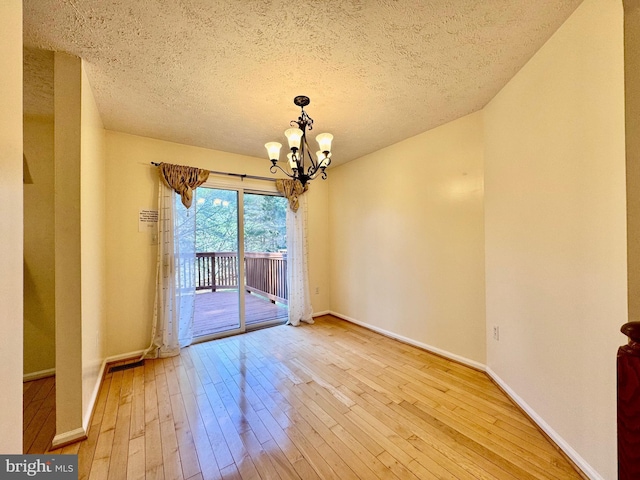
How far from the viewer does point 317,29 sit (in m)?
1.43

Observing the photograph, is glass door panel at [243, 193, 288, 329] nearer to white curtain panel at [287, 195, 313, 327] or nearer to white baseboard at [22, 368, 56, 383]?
white curtain panel at [287, 195, 313, 327]

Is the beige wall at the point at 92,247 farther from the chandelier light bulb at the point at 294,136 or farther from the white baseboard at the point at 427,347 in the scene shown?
the white baseboard at the point at 427,347

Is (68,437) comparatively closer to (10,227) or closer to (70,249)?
(70,249)

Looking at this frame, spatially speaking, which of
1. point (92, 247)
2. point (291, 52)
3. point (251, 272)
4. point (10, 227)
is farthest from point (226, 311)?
point (291, 52)

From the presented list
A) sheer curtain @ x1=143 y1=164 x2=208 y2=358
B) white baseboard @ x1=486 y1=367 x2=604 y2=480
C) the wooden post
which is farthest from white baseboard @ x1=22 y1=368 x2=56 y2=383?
white baseboard @ x1=486 y1=367 x2=604 y2=480

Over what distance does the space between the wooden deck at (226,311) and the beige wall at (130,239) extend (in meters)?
0.79

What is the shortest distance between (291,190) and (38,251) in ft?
9.38

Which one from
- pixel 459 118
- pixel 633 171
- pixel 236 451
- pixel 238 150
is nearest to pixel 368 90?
pixel 459 118

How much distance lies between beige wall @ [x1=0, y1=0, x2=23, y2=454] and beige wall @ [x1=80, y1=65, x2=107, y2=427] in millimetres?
931

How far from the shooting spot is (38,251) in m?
2.44

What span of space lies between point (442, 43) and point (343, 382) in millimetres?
2710

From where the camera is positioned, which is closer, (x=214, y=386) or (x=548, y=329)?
(x=548, y=329)

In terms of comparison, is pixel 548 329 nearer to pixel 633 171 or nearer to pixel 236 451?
pixel 633 171

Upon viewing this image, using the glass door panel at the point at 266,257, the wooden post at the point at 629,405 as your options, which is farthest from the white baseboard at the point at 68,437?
the wooden post at the point at 629,405
